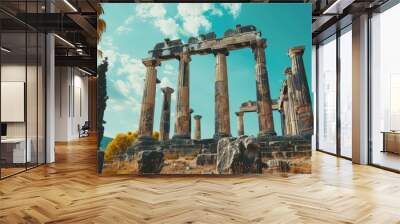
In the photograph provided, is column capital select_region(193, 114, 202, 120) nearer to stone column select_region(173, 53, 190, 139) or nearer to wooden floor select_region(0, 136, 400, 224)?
stone column select_region(173, 53, 190, 139)

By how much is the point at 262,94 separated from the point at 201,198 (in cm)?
255

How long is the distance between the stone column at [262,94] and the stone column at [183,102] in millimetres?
1257

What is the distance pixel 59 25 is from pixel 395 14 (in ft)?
22.4

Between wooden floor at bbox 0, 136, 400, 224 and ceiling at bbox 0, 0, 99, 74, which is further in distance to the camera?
ceiling at bbox 0, 0, 99, 74

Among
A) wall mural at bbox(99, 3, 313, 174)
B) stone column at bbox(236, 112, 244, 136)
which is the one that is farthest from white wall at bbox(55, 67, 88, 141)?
stone column at bbox(236, 112, 244, 136)

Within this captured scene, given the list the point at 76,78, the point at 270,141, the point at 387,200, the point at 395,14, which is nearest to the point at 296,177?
the point at 270,141

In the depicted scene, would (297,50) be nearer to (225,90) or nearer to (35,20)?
(225,90)

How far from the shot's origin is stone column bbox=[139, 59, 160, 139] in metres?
6.68

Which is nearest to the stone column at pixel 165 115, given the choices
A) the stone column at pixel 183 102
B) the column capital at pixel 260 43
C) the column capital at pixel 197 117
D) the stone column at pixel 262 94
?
the stone column at pixel 183 102

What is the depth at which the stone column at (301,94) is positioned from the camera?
6.66 metres

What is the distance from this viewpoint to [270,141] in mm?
6660

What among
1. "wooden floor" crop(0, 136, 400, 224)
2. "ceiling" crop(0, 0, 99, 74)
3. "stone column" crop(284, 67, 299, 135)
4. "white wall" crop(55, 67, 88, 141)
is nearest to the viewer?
"wooden floor" crop(0, 136, 400, 224)

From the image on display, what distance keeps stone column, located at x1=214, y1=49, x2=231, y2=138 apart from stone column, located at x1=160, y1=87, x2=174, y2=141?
84 centimetres

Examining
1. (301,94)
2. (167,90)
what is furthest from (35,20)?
(301,94)
